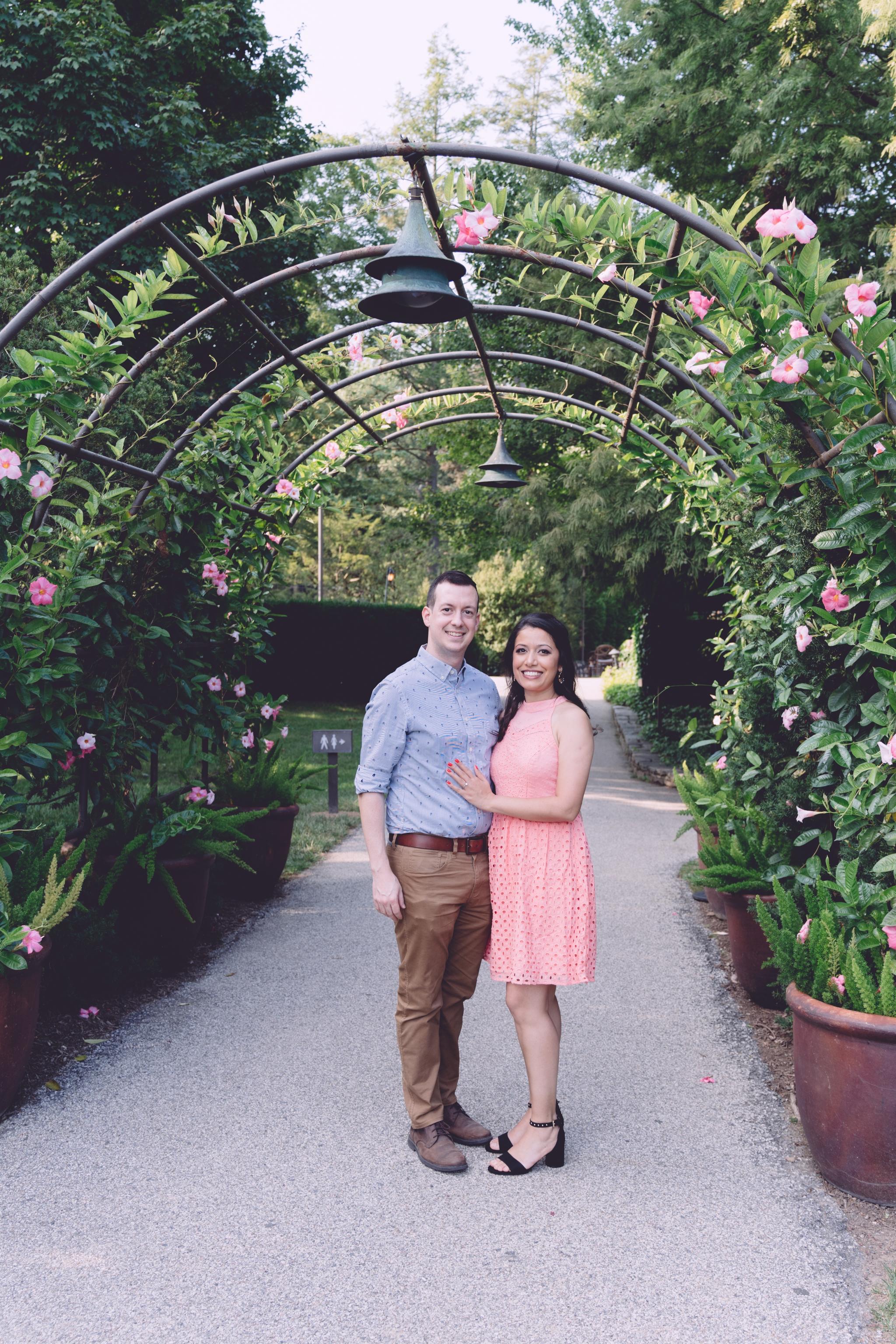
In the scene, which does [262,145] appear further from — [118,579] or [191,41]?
[118,579]

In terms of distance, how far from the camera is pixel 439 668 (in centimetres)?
311

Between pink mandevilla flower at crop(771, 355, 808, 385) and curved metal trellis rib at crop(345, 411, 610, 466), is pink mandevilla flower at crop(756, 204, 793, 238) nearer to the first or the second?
pink mandevilla flower at crop(771, 355, 808, 385)

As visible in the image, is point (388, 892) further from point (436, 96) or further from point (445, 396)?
point (436, 96)

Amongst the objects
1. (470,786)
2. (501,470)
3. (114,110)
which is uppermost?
(114,110)

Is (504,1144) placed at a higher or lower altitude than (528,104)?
lower

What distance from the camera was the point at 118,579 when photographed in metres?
4.33

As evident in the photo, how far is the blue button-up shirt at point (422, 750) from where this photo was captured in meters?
3.02

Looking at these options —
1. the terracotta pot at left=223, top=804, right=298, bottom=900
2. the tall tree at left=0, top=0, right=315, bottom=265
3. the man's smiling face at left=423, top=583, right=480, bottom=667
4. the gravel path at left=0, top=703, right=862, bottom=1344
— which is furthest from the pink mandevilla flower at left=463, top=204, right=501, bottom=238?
the tall tree at left=0, top=0, right=315, bottom=265

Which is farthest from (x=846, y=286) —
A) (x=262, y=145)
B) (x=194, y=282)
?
Answer: (x=262, y=145)

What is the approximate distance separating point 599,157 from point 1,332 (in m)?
10.5

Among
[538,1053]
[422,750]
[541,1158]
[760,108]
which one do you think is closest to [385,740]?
[422,750]

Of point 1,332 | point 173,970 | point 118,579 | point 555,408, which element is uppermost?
point 555,408

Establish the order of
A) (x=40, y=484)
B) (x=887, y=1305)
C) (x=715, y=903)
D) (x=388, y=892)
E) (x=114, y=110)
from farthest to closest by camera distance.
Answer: (x=114, y=110) → (x=715, y=903) → (x=40, y=484) → (x=388, y=892) → (x=887, y=1305)

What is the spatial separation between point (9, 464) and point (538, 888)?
7.13 feet
